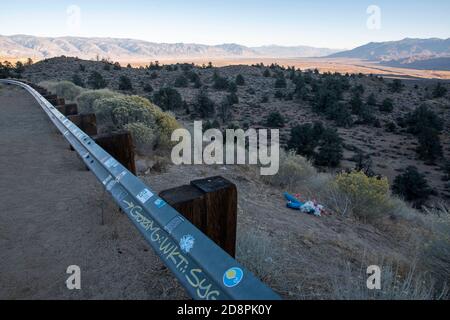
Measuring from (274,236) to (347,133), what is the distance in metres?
30.3

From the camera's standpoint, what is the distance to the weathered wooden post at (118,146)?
3.92 metres

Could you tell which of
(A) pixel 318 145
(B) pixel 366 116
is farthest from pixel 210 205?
(B) pixel 366 116

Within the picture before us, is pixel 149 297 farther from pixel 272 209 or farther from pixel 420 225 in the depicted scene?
pixel 420 225

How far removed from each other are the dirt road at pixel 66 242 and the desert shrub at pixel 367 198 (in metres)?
5.20

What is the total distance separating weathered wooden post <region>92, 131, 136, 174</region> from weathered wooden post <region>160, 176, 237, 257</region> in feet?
6.18

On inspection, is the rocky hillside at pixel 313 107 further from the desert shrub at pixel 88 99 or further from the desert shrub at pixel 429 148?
the desert shrub at pixel 88 99

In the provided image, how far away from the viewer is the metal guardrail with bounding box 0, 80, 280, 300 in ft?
5.35

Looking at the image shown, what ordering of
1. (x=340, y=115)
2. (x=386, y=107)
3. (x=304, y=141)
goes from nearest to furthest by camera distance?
(x=304, y=141) < (x=340, y=115) < (x=386, y=107)

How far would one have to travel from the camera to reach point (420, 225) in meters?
7.90

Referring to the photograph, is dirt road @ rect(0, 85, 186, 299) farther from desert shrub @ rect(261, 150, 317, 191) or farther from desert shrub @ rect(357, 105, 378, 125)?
desert shrub @ rect(357, 105, 378, 125)

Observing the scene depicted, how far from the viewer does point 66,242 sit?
3.15 meters

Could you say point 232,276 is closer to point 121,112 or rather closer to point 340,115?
point 121,112

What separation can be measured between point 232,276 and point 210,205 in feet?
2.07
